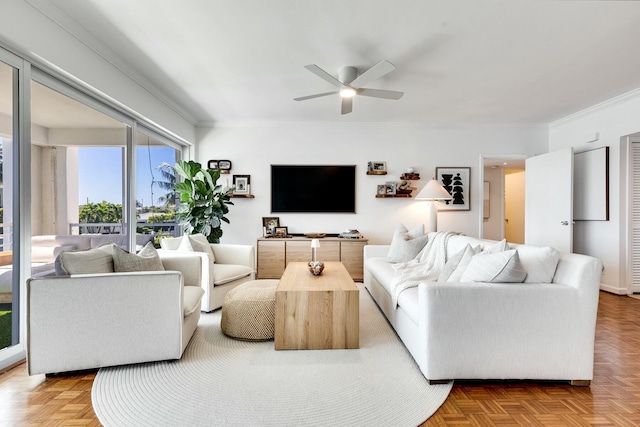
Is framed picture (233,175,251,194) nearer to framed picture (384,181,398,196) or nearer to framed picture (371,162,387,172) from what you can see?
framed picture (371,162,387,172)

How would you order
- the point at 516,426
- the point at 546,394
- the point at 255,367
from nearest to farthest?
the point at 516,426 < the point at 546,394 < the point at 255,367

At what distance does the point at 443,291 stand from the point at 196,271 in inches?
81.1

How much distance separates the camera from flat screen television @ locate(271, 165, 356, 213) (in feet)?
16.7

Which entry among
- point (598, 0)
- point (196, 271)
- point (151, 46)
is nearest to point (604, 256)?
point (598, 0)

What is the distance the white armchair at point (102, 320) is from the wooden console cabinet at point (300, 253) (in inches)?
100

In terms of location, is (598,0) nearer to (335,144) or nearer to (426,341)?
(426,341)

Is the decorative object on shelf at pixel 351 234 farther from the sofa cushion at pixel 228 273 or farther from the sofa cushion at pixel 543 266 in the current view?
the sofa cushion at pixel 543 266

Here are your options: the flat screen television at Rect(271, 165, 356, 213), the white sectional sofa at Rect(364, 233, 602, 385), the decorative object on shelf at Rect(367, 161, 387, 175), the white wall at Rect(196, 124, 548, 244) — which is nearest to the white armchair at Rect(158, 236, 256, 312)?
the white wall at Rect(196, 124, 548, 244)

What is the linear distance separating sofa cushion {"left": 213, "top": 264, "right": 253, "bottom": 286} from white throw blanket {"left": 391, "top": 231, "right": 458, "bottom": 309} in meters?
1.68

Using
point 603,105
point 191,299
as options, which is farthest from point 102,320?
point 603,105

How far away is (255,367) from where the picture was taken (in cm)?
203

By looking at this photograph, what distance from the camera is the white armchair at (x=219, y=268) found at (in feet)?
9.98

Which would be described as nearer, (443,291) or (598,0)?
(443,291)

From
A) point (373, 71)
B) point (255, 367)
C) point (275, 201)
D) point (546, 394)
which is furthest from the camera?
point (275, 201)
